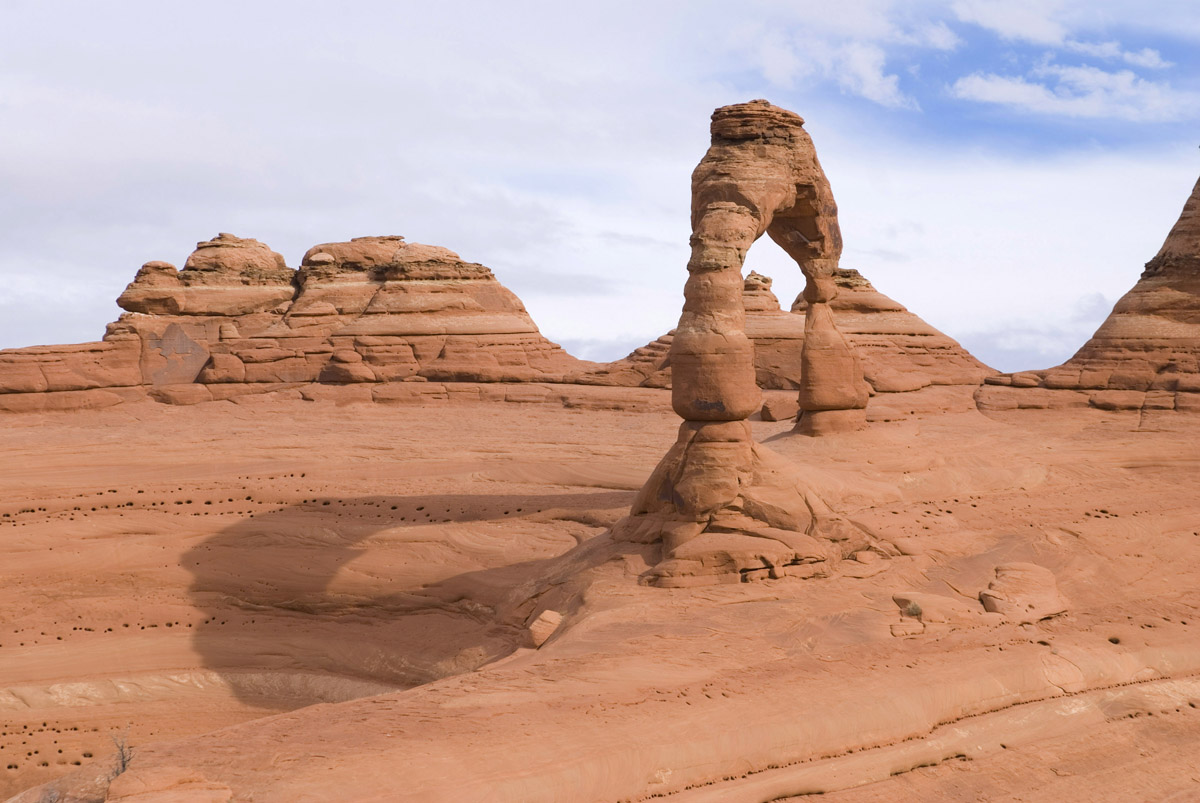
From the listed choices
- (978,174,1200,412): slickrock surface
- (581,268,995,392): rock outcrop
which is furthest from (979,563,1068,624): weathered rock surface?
(581,268,995,392): rock outcrop

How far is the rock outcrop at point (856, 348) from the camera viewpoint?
26.8 meters

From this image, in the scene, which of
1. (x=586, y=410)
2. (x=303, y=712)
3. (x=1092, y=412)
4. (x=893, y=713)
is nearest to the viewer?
(x=303, y=712)

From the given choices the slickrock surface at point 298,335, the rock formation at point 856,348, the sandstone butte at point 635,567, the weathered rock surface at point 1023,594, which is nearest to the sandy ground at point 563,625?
the sandstone butte at point 635,567

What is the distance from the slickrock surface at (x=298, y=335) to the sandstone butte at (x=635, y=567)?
0.55ft

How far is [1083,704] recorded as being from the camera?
30.2ft

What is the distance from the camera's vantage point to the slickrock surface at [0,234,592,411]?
27.9 metres

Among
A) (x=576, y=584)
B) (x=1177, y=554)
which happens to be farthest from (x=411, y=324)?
(x=1177, y=554)

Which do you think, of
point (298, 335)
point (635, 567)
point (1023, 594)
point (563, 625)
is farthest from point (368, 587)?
point (298, 335)

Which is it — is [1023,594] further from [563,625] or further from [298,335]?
[298,335]

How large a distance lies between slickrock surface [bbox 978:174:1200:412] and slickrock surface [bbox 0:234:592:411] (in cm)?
1126

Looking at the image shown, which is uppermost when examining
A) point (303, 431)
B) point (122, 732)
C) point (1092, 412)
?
point (1092, 412)

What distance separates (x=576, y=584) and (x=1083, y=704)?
492 cm

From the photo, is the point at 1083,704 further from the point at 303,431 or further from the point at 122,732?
the point at 303,431

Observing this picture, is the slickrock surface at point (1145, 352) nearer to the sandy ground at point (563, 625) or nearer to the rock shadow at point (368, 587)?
the sandy ground at point (563, 625)
